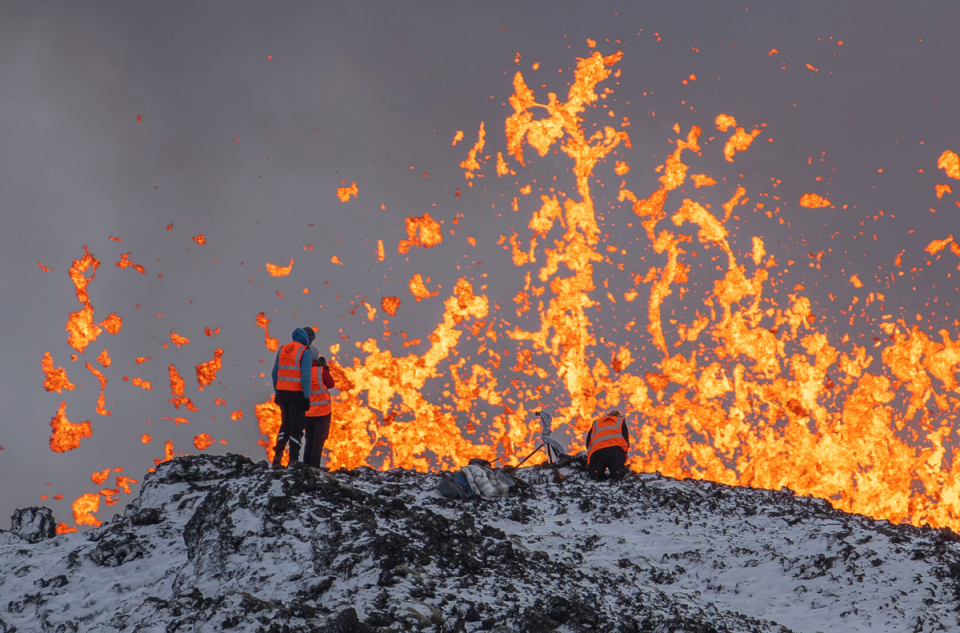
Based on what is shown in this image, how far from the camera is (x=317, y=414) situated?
776 centimetres

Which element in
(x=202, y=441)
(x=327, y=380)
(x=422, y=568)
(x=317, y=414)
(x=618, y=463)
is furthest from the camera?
(x=202, y=441)

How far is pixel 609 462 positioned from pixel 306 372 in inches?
183

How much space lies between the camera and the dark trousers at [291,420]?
7.77m

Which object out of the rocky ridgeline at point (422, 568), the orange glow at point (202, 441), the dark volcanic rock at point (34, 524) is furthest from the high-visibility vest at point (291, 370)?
the orange glow at point (202, 441)

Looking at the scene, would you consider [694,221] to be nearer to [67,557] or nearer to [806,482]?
[806,482]

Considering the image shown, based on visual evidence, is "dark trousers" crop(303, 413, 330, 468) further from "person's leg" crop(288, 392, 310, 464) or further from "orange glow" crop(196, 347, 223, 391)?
"orange glow" crop(196, 347, 223, 391)

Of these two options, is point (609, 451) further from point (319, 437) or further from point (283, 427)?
point (283, 427)

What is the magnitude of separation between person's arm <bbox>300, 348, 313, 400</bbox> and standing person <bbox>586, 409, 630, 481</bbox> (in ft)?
14.2

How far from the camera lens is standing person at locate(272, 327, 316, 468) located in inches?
303

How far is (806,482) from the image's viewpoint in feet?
46.3

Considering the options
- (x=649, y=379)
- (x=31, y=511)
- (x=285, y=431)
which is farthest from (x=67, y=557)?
(x=649, y=379)

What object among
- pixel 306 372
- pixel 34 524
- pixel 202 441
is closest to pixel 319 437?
pixel 306 372

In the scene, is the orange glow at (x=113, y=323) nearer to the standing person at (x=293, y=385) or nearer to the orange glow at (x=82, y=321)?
the orange glow at (x=82, y=321)

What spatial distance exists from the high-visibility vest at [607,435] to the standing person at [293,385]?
429 centimetres
